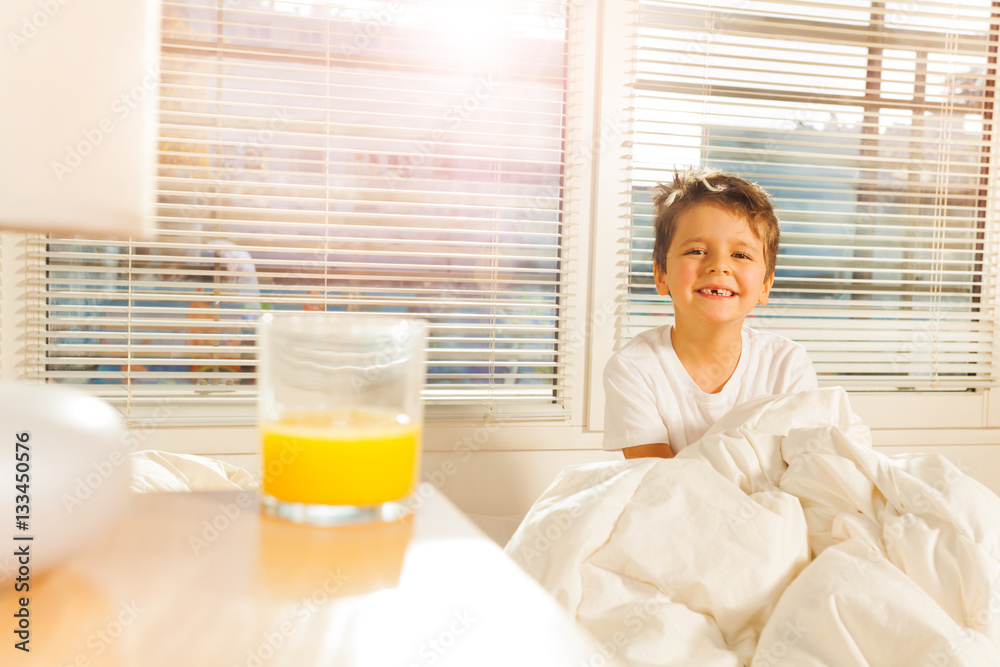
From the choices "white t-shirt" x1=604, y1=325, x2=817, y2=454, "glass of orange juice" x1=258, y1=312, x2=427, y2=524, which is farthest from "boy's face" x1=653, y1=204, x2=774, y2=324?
"glass of orange juice" x1=258, y1=312, x2=427, y2=524

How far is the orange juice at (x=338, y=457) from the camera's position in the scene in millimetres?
394

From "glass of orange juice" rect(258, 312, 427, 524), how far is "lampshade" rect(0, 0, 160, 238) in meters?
0.13

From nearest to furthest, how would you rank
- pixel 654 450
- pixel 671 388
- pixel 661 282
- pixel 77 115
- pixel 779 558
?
pixel 77 115, pixel 779 558, pixel 654 450, pixel 671 388, pixel 661 282

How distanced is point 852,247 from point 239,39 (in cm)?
167

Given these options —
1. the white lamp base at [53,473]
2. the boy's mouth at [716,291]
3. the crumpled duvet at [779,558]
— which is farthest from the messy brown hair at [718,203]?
the white lamp base at [53,473]

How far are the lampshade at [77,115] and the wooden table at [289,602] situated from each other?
13cm

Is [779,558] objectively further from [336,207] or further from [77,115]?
[336,207]

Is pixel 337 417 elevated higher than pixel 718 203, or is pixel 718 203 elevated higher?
pixel 718 203

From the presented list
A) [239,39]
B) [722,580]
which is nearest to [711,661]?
[722,580]

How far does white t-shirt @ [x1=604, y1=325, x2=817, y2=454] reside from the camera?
5.44 ft

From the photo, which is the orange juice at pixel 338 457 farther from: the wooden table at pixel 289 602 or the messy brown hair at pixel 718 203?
the messy brown hair at pixel 718 203

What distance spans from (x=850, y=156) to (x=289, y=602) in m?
2.24

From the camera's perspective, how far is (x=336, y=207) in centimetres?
192

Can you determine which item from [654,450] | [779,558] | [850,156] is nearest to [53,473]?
[779,558]
